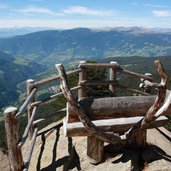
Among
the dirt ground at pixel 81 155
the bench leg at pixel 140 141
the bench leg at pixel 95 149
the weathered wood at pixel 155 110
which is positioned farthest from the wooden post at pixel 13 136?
the bench leg at pixel 140 141

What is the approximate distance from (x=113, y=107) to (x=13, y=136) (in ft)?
9.50

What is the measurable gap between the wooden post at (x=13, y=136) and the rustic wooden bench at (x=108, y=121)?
150 centimetres

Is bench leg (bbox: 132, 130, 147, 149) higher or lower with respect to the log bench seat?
lower

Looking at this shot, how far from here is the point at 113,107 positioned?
8727 mm

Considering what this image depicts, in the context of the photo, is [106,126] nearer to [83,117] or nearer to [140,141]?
[83,117]

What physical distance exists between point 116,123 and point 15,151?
111 inches

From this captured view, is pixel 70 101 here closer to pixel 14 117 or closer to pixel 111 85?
pixel 14 117

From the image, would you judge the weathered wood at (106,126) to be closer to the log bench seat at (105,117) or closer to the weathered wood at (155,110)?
the log bench seat at (105,117)

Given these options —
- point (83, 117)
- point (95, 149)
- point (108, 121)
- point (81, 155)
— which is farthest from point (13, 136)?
point (81, 155)

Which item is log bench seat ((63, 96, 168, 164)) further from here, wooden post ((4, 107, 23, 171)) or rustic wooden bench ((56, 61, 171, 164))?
wooden post ((4, 107, 23, 171))

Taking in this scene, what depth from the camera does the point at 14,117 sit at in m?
7.23

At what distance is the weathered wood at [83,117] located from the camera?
7.57m

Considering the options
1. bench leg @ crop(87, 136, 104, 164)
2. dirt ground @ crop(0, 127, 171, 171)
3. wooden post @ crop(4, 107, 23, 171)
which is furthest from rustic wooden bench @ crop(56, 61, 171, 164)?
wooden post @ crop(4, 107, 23, 171)

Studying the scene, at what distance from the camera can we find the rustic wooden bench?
26.8 ft
